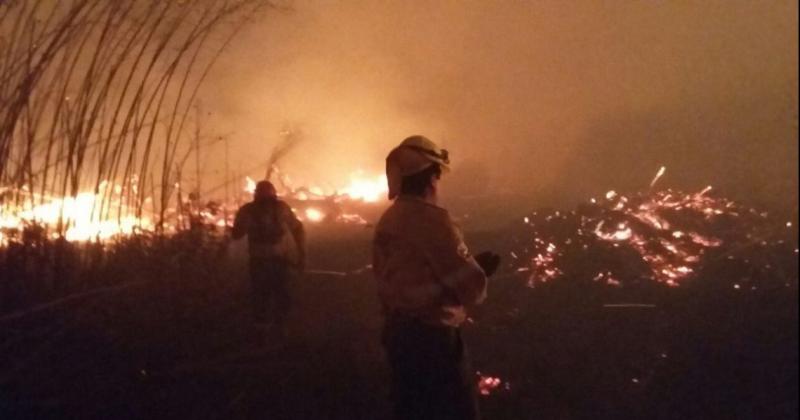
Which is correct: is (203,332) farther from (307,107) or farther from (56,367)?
(307,107)

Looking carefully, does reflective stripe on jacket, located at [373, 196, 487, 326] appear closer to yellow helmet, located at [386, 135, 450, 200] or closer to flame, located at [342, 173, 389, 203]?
yellow helmet, located at [386, 135, 450, 200]

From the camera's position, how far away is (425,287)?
303 centimetres

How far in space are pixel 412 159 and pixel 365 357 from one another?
96.1 inches

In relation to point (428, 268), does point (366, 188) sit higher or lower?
higher

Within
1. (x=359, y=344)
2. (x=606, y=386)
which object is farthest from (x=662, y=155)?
(x=359, y=344)

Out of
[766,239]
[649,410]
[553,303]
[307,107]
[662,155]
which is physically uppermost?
[307,107]

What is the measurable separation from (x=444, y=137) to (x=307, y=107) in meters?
1.30

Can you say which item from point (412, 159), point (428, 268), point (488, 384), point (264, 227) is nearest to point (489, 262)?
point (428, 268)

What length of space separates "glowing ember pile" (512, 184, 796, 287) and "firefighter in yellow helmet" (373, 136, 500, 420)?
6.38ft

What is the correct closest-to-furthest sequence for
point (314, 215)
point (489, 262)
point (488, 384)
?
point (489, 262)
point (488, 384)
point (314, 215)

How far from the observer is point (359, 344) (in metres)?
5.52

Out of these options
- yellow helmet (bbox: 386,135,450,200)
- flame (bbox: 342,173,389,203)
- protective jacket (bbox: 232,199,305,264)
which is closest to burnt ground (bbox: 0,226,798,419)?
protective jacket (bbox: 232,199,305,264)

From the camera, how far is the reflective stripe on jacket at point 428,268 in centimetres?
297

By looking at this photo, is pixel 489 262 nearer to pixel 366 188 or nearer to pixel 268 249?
pixel 268 249
